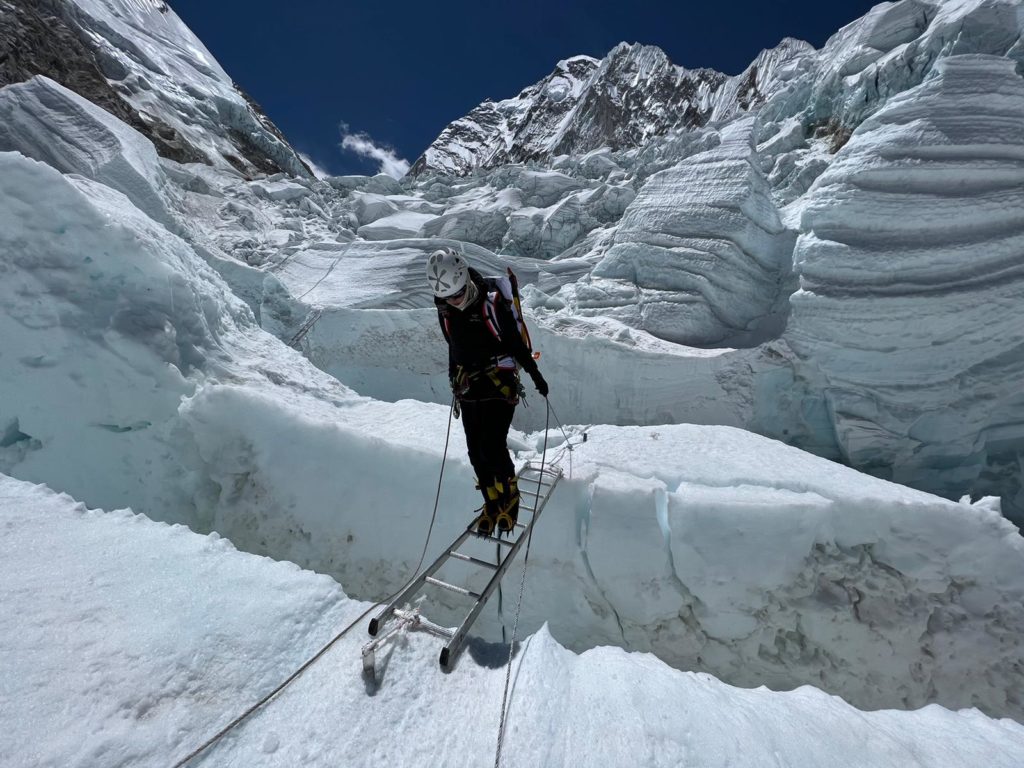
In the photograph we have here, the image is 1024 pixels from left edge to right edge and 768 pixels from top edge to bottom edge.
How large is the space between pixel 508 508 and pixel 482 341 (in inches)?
35.9

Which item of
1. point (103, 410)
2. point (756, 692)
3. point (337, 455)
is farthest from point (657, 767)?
point (103, 410)

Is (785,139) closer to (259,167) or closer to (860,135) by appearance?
(860,135)

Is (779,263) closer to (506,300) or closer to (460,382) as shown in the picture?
(506,300)

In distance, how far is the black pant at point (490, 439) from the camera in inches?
97.3

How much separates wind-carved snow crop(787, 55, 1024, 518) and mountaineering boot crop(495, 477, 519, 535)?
19.3 ft

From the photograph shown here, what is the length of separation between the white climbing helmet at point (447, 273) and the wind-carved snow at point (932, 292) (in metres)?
6.15

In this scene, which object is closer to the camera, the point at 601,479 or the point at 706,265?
the point at 601,479

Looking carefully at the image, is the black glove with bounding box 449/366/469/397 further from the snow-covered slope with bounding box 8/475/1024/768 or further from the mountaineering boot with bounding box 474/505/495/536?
the snow-covered slope with bounding box 8/475/1024/768

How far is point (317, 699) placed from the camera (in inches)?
57.2

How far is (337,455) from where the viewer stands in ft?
11.9

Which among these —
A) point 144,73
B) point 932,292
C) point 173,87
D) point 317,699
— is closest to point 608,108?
point 173,87

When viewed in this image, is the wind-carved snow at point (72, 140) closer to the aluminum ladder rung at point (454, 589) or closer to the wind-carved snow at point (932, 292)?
the aluminum ladder rung at point (454, 589)

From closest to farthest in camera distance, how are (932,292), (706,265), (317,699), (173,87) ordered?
(317,699) → (932,292) → (706,265) → (173,87)

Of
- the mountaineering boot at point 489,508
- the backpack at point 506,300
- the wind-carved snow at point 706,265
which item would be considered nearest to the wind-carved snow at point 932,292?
the wind-carved snow at point 706,265
